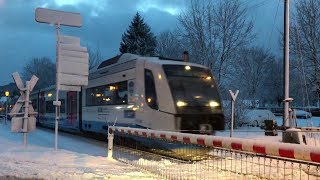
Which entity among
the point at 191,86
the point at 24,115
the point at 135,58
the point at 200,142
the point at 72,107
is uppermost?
the point at 135,58

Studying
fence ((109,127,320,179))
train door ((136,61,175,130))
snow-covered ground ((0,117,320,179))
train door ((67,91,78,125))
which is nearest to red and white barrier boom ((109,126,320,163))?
fence ((109,127,320,179))

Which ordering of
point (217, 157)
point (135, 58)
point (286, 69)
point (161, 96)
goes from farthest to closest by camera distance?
point (286, 69), point (135, 58), point (161, 96), point (217, 157)

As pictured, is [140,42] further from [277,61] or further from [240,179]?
[240,179]

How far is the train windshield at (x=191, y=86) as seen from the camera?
1599 cm

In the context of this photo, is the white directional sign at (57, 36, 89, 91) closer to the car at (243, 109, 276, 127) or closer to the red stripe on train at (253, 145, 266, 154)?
the red stripe on train at (253, 145, 266, 154)

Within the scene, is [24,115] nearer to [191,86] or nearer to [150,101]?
[150,101]

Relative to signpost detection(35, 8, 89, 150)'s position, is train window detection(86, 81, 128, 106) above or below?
below

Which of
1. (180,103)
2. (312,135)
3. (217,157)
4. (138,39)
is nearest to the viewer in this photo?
(217,157)

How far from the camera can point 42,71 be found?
104438mm

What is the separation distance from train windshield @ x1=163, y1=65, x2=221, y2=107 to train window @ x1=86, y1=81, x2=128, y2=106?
2337 millimetres

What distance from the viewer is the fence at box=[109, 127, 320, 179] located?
6.40 m

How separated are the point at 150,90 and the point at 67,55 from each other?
3004mm

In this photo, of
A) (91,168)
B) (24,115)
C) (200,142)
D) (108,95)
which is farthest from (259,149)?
(108,95)

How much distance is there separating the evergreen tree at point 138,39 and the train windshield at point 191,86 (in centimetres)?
3685
